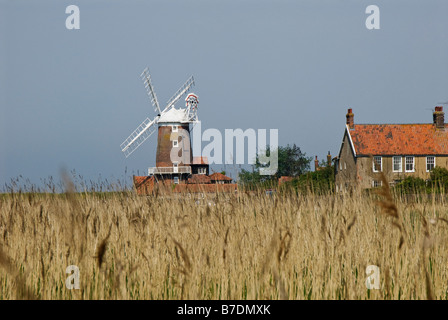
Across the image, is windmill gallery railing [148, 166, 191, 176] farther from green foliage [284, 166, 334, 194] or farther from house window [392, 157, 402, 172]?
green foliage [284, 166, 334, 194]

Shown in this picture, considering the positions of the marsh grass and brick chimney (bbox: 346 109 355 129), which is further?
brick chimney (bbox: 346 109 355 129)

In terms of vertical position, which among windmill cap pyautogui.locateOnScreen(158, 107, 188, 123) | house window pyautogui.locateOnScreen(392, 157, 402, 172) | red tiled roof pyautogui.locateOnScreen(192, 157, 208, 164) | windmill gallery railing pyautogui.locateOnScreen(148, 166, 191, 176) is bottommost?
windmill gallery railing pyautogui.locateOnScreen(148, 166, 191, 176)

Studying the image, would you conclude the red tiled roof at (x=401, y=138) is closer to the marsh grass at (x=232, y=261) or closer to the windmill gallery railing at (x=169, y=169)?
the windmill gallery railing at (x=169, y=169)

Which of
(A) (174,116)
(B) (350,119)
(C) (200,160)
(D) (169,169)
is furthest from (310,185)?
(C) (200,160)

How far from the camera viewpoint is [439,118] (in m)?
39.8

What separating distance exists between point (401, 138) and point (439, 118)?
336 centimetres

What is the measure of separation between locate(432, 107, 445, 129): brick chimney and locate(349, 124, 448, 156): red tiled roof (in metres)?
0.32

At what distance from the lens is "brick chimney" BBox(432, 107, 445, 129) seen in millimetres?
39688

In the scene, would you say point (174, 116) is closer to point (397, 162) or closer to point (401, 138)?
point (397, 162)

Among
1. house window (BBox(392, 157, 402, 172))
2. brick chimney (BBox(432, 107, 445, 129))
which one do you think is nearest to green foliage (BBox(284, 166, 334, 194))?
house window (BBox(392, 157, 402, 172))

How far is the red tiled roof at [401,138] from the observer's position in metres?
39.1

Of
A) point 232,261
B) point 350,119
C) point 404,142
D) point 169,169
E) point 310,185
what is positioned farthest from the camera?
point 350,119

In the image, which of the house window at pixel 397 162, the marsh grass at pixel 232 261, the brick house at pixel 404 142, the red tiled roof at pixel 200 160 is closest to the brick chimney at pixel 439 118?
the brick house at pixel 404 142
